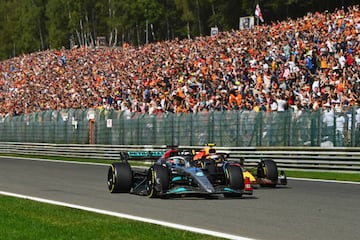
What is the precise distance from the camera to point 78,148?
33.7 m

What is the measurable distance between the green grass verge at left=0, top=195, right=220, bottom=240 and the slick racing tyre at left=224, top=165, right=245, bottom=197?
3267 mm

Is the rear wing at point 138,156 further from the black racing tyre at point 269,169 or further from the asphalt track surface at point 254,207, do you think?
the black racing tyre at point 269,169

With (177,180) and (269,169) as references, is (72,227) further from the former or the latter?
(269,169)

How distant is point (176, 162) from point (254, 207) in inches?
104

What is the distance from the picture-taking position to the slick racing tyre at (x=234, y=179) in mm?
13648

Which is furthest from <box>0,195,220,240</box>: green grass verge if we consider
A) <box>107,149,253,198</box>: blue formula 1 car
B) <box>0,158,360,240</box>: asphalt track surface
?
<box>107,149,253,198</box>: blue formula 1 car

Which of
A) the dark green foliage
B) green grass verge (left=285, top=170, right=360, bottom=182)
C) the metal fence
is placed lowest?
green grass verge (left=285, top=170, right=360, bottom=182)

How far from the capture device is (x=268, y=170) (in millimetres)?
15867

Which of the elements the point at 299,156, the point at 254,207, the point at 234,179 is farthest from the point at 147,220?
the point at 299,156

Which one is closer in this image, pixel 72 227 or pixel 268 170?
pixel 72 227

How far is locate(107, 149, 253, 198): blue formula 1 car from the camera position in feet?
43.7

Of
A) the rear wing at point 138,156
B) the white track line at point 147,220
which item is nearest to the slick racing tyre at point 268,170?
the rear wing at point 138,156

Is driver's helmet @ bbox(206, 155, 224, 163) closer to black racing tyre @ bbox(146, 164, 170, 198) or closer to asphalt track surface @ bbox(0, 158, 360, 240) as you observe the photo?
asphalt track surface @ bbox(0, 158, 360, 240)

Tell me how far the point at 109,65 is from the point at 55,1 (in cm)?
5636
